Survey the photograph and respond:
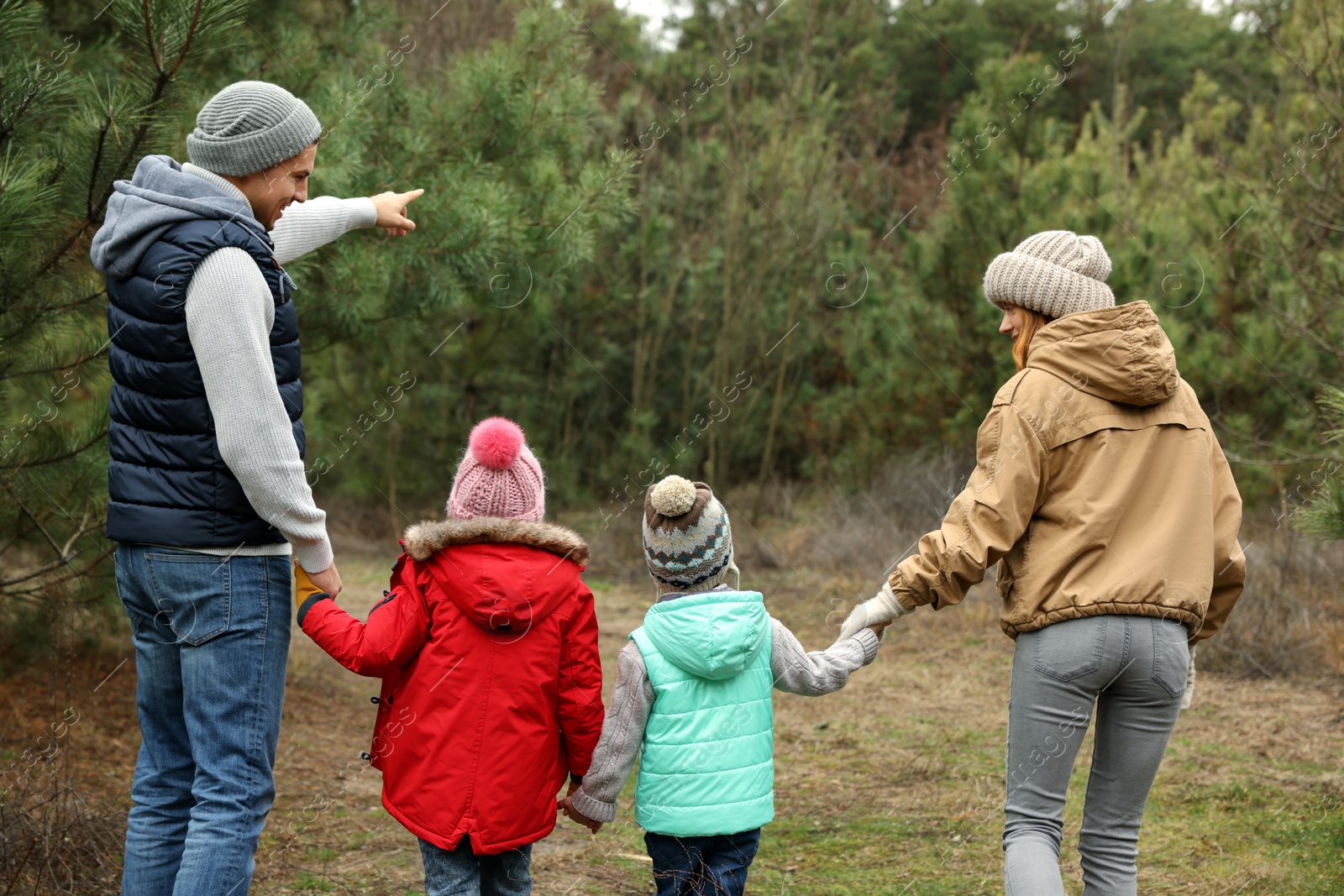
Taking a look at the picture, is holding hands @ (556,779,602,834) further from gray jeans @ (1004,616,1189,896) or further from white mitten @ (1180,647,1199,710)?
white mitten @ (1180,647,1199,710)

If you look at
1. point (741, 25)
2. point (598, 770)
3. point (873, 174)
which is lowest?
point (598, 770)

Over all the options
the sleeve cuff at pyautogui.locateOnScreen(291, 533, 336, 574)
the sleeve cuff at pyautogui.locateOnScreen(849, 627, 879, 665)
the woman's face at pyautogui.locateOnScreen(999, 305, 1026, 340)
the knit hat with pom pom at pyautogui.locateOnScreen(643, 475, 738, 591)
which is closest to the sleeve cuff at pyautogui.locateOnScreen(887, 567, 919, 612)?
the sleeve cuff at pyautogui.locateOnScreen(849, 627, 879, 665)

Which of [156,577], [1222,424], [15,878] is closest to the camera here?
[156,577]

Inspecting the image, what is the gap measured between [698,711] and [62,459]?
7.47 ft

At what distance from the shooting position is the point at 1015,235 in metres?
8.56

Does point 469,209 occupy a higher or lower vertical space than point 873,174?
lower

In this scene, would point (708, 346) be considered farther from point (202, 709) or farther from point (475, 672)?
point (202, 709)

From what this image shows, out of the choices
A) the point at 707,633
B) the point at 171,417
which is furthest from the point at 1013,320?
the point at 171,417

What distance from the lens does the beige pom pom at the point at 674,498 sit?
8.08 feet

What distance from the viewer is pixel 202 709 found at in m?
2.29

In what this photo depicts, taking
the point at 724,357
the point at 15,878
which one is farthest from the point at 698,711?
the point at 724,357

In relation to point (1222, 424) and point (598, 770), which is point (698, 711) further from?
point (1222, 424)

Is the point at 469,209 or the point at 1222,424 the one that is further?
the point at 1222,424

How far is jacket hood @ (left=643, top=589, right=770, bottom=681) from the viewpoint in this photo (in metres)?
2.46
